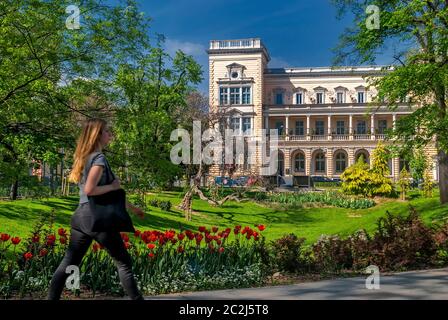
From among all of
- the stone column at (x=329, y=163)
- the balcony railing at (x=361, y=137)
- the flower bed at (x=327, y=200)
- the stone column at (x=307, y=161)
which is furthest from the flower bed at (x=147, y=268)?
the balcony railing at (x=361, y=137)

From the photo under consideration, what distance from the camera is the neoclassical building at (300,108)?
67625 mm

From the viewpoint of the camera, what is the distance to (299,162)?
6925 centimetres

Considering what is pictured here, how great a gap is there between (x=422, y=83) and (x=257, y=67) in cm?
5577

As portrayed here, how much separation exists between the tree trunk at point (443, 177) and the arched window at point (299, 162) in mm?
47967

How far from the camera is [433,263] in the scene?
9.39 metres

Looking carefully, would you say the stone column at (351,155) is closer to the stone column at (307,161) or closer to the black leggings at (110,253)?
the stone column at (307,161)

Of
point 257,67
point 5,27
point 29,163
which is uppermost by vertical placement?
point 257,67

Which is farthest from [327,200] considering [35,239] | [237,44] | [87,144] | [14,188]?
[237,44]

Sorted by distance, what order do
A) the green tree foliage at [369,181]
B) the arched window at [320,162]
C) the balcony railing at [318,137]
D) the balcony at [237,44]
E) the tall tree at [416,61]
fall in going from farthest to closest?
the balcony at [237,44]
the arched window at [320,162]
the balcony railing at [318,137]
the green tree foliage at [369,181]
the tall tree at [416,61]

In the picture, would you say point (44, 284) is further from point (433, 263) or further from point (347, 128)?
point (347, 128)

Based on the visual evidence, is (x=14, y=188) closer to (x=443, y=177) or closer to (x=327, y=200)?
(x=443, y=177)

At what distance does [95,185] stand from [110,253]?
2.23 feet

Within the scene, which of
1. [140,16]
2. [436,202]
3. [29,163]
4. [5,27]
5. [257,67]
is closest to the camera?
[5,27]
